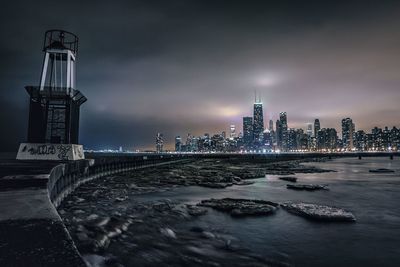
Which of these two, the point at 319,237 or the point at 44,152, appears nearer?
the point at 319,237

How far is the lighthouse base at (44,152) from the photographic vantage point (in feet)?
92.3

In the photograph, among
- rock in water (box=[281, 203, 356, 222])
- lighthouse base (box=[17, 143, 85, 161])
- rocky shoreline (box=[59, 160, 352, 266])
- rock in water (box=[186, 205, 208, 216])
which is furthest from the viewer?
lighthouse base (box=[17, 143, 85, 161])

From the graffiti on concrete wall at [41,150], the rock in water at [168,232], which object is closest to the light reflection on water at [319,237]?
the rock in water at [168,232]

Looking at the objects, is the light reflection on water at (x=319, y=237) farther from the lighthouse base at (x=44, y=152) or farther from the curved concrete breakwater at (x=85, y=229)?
the lighthouse base at (x=44, y=152)

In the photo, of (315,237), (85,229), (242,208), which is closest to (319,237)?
(315,237)

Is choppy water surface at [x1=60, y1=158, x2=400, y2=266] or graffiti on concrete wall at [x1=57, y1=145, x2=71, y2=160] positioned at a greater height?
graffiti on concrete wall at [x1=57, y1=145, x2=71, y2=160]

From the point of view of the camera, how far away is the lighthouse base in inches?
1108

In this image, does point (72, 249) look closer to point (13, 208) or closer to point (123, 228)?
point (13, 208)

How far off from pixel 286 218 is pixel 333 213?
2353 millimetres

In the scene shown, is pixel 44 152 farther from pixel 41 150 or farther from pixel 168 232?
pixel 168 232

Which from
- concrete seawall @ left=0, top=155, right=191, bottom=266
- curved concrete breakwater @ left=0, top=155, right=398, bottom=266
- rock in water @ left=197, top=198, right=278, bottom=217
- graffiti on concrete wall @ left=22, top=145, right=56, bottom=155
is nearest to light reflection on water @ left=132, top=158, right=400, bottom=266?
rock in water @ left=197, top=198, right=278, bottom=217

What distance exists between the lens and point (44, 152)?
2825 centimetres

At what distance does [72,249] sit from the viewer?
344cm

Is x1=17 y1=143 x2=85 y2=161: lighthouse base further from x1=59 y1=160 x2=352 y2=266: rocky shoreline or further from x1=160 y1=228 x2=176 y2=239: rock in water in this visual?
x1=160 y1=228 x2=176 y2=239: rock in water
